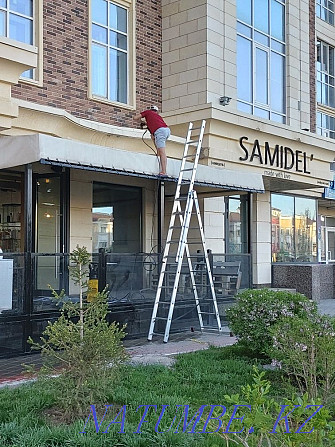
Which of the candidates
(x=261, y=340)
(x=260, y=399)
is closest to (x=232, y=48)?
(x=261, y=340)

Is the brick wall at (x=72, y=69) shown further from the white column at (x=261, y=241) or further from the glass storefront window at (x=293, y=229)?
the glass storefront window at (x=293, y=229)

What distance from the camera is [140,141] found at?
12711mm

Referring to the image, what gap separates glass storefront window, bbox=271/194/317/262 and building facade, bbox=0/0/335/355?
6 cm

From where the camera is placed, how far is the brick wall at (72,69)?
11.9 m

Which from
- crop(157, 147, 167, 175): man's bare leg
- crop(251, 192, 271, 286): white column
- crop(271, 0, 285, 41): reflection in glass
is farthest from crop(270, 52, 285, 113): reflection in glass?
crop(157, 147, 167, 175): man's bare leg

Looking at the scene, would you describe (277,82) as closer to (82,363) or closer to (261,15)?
(261,15)

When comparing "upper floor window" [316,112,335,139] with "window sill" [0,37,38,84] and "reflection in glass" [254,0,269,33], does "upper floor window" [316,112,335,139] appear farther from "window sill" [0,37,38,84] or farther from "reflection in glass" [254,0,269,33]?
"window sill" [0,37,38,84]

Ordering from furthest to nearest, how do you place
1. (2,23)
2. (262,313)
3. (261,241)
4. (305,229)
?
(305,229) → (261,241) → (2,23) → (262,313)

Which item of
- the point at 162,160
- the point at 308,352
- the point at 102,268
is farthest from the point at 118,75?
the point at 308,352

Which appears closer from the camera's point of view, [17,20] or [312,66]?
[17,20]

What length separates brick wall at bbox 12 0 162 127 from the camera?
11.9 m

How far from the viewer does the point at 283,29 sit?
1677cm

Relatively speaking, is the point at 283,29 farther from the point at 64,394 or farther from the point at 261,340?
the point at 64,394

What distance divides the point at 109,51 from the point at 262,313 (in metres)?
7.95
